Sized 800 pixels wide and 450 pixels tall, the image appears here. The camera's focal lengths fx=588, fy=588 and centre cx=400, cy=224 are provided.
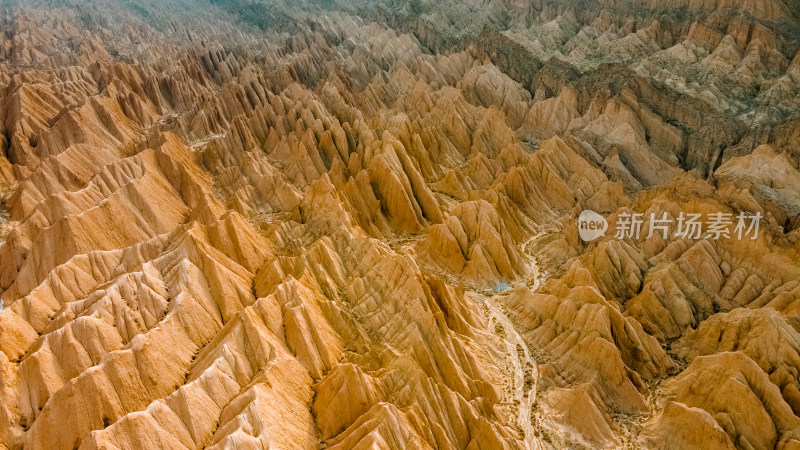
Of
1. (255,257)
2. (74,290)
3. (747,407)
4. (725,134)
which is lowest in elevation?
(725,134)

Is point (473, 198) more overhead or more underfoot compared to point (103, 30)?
more underfoot

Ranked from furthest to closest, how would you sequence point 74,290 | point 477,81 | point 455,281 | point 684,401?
1. point 477,81
2. point 455,281
3. point 74,290
4. point 684,401

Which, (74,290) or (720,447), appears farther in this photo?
(74,290)

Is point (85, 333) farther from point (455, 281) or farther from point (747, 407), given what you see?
point (747, 407)

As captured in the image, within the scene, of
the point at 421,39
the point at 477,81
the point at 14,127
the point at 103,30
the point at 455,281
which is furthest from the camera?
the point at 103,30

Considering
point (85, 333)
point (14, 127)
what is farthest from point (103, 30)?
point (85, 333)

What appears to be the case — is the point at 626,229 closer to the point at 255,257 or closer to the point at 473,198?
the point at 473,198
